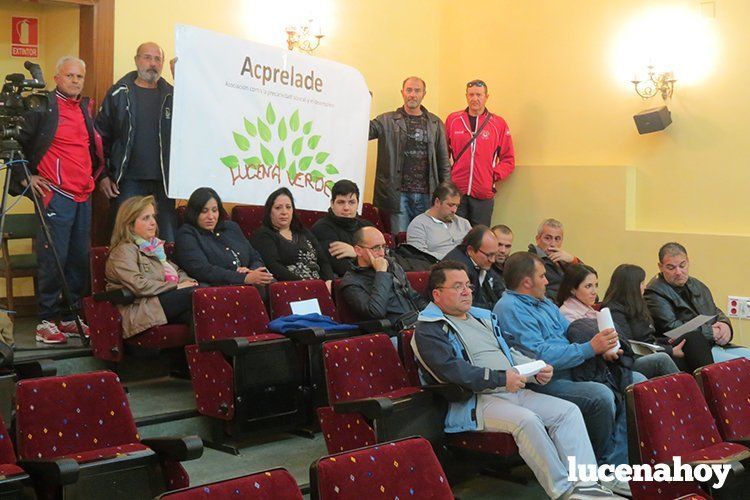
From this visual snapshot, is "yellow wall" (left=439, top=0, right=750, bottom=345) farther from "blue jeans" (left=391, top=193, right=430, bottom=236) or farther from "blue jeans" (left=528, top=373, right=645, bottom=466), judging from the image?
"blue jeans" (left=528, top=373, right=645, bottom=466)

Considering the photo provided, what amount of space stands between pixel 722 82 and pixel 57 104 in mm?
4129

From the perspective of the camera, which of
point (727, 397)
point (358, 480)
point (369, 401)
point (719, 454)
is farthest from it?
point (727, 397)

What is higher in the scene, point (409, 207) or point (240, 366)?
point (409, 207)

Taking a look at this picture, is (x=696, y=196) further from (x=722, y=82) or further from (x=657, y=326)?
(x=657, y=326)

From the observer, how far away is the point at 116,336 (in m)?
4.48

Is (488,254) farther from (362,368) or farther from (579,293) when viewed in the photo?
(362,368)

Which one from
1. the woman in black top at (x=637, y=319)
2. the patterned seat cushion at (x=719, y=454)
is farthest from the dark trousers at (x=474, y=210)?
the patterned seat cushion at (x=719, y=454)

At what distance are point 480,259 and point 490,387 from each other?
5.14ft

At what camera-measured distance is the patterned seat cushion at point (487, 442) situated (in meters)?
3.48

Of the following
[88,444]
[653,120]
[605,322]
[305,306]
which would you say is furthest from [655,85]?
[88,444]

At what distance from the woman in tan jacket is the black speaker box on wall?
3.34 meters

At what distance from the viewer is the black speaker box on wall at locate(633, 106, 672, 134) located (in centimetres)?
625

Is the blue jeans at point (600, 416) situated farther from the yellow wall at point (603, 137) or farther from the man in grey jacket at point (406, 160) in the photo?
the man in grey jacket at point (406, 160)

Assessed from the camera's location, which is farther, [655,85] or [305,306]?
[655,85]
